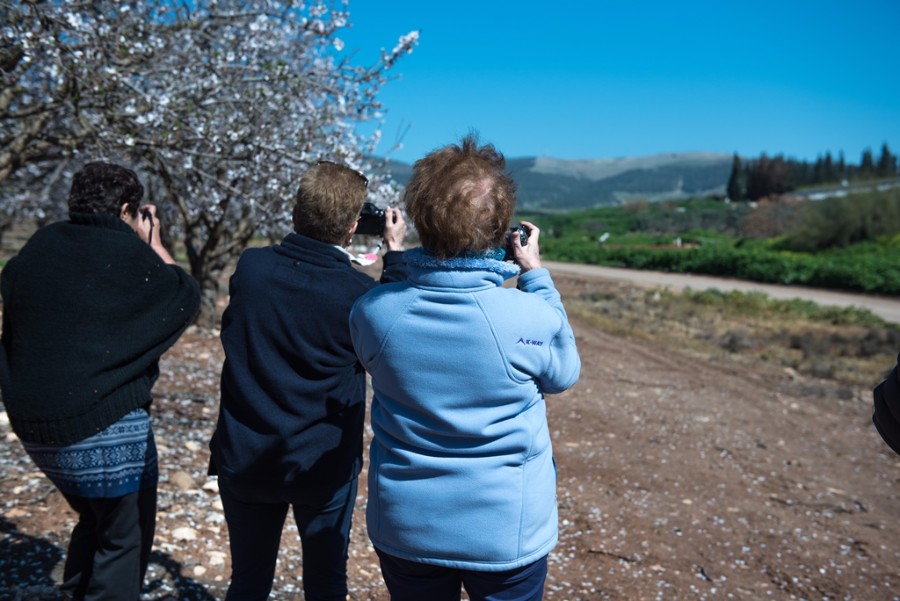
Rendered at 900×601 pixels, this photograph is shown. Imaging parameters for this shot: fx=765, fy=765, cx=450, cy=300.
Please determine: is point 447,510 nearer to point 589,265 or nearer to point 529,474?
point 529,474

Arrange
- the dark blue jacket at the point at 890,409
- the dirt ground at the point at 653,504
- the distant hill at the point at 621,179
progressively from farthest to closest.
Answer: the distant hill at the point at 621,179, the dirt ground at the point at 653,504, the dark blue jacket at the point at 890,409

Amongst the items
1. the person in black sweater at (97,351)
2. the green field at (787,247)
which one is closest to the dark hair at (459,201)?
the person in black sweater at (97,351)

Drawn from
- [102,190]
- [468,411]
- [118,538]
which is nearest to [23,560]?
[118,538]

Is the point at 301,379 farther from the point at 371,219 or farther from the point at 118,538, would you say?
the point at 118,538

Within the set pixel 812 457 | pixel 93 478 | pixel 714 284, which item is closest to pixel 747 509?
pixel 812 457

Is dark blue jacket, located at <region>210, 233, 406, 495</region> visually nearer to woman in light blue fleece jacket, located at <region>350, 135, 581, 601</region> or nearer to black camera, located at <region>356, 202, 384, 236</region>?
black camera, located at <region>356, 202, 384, 236</region>

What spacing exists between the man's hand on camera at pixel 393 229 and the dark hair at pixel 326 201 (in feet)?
0.33

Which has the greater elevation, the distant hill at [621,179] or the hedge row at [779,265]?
the distant hill at [621,179]

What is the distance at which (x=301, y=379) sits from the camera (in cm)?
232

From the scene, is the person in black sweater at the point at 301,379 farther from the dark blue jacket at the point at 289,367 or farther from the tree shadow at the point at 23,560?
the tree shadow at the point at 23,560

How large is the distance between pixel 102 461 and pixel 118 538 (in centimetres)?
30

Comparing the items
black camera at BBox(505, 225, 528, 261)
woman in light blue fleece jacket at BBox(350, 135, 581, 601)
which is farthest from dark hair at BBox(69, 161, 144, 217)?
black camera at BBox(505, 225, 528, 261)

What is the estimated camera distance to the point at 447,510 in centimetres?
187

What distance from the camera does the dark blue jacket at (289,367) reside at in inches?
90.6
